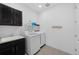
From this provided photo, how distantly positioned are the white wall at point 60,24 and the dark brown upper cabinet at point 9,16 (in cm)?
143

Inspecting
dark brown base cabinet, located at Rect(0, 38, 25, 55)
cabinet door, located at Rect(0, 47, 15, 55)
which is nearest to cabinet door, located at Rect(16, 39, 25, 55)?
dark brown base cabinet, located at Rect(0, 38, 25, 55)

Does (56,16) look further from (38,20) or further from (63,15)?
(38,20)

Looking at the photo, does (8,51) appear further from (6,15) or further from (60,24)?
(60,24)

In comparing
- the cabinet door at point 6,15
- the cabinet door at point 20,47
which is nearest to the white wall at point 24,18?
the cabinet door at point 6,15

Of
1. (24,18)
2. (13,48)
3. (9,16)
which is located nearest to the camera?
(13,48)

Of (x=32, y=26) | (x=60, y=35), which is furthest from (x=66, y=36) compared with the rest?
(x=32, y=26)

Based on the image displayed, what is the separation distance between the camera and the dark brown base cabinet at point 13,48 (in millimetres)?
1627

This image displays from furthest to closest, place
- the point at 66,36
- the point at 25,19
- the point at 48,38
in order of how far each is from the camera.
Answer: the point at 48,38 < the point at 25,19 < the point at 66,36

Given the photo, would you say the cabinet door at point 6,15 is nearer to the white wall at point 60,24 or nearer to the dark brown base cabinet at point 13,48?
the dark brown base cabinet at point 13,48

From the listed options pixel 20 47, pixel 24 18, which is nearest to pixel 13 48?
pixel 20 47

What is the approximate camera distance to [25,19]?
122 inches

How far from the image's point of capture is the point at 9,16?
217 cm

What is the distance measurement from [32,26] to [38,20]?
49cm

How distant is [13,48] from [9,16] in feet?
3.09
